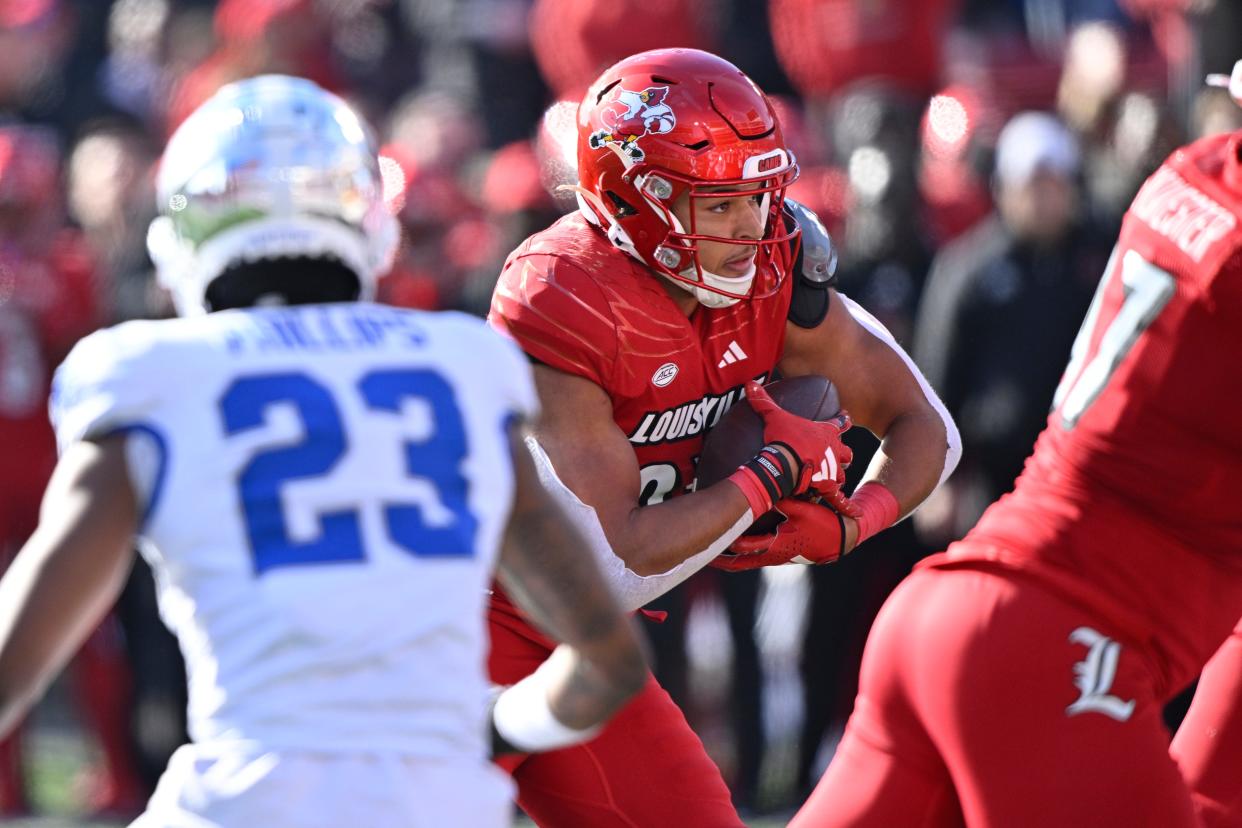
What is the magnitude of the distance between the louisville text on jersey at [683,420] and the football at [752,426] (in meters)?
0.02

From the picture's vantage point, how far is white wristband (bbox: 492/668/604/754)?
2752 mm

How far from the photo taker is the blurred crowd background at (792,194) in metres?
6.69

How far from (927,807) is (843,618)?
3360mm

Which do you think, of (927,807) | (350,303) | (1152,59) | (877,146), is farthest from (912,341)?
(350,303)

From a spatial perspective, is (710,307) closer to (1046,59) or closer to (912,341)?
(912,341)

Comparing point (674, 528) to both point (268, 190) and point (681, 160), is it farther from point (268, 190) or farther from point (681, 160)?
point (268, 190)

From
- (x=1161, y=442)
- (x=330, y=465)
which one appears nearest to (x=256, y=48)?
(x=1161, y=442)

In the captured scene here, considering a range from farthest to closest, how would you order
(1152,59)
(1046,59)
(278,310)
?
(1046,59) → (1152,59) → (278,310)

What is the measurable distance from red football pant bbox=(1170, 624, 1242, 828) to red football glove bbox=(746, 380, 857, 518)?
70 cm

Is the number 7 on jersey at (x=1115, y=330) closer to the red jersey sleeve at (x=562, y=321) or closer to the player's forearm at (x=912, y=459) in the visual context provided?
the player's forearm at (x=912, y=459)

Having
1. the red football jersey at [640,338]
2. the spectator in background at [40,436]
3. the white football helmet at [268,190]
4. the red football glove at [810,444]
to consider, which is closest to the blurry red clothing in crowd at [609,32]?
the spectator in background at [40,436]

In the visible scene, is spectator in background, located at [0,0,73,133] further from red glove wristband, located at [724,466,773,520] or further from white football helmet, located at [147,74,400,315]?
white football helmet, located at [147,74,400,315]

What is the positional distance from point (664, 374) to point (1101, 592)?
846 mm

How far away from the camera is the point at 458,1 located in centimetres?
968
